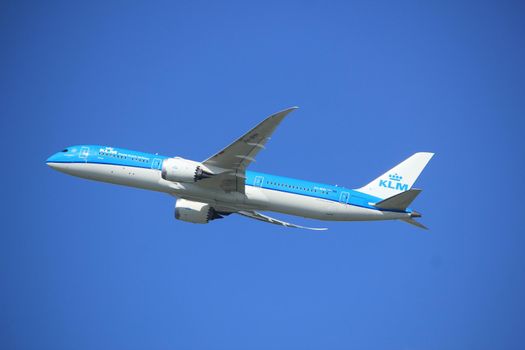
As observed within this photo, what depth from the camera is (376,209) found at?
4819 centimetres

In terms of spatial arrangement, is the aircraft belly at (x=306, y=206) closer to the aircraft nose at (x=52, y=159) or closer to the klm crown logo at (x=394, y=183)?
the klm crown logo at (x=394, y=183)

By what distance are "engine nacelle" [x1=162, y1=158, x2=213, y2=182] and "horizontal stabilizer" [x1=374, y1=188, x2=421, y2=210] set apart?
1241cm

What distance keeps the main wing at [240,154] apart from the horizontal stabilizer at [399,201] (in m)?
9.88

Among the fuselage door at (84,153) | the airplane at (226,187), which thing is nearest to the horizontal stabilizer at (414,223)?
the airplane at (226,187)

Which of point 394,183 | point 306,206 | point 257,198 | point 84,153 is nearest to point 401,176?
point 394,183

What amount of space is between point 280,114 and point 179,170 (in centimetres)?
941

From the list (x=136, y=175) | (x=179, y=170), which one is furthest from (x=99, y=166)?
(x=179, y=170)

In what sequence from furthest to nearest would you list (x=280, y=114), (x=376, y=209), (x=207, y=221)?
(x=207, y=221)
(x=376, y=209)
(x=280, y=114)

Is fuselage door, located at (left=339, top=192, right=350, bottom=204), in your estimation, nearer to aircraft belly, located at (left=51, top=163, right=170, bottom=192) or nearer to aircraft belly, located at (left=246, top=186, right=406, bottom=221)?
aircraft belly, located at (left=246, top=186, right=406, bottom=221)

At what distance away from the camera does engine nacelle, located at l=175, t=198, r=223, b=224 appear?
50.6 metres

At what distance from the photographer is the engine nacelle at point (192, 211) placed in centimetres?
5059

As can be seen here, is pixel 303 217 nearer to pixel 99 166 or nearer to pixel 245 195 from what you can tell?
pixel 245 195

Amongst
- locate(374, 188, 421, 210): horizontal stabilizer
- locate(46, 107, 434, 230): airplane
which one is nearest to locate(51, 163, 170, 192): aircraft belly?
locate(46, 107, 434, 230): airplane

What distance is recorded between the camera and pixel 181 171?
1815 inches
